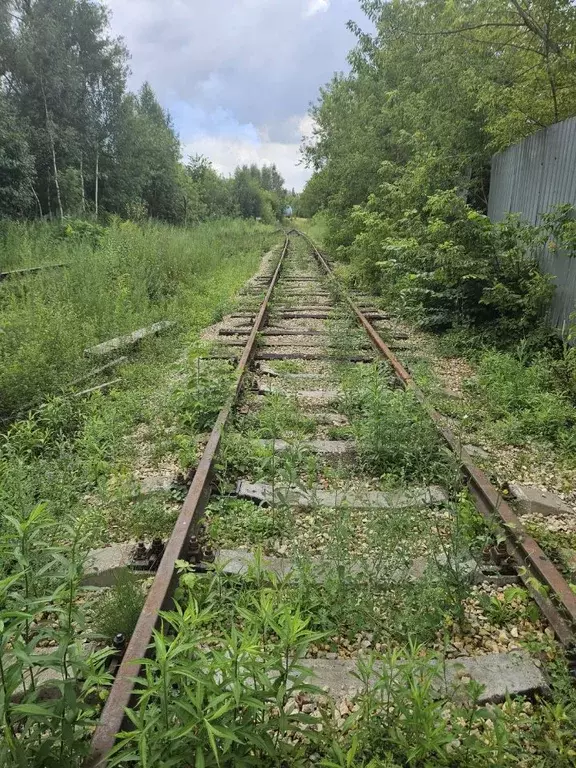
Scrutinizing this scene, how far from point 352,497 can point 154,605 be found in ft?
5.01

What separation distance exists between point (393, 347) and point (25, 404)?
14.1 ft

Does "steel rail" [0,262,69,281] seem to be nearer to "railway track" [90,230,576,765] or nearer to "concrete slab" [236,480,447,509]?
"railway track" [90,230,576,765]

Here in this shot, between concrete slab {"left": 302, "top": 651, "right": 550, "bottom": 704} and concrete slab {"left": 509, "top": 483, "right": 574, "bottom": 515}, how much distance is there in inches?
50.9

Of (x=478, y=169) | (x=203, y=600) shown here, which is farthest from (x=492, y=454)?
(x=478, y=169)

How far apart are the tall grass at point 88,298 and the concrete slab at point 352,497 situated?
2.58 meters

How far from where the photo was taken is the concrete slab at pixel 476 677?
197cm

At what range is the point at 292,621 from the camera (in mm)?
1668

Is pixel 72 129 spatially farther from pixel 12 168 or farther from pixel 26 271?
pixel 26 271

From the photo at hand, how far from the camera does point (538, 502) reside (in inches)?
131

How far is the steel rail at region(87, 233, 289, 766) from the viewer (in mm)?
1625

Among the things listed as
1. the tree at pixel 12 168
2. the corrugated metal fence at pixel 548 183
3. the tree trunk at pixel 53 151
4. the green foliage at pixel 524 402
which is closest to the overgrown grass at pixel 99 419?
the green foliage at pixel 524 402

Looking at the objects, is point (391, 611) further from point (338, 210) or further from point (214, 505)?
point (338, 210)

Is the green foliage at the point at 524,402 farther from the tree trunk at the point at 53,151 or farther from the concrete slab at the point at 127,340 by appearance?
the tree trunk at the point at 53,151

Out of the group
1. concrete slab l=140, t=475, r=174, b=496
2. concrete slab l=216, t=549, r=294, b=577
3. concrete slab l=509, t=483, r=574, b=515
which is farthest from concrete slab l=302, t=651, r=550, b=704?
concrete slab l=140, t=475, r=174, b=496
